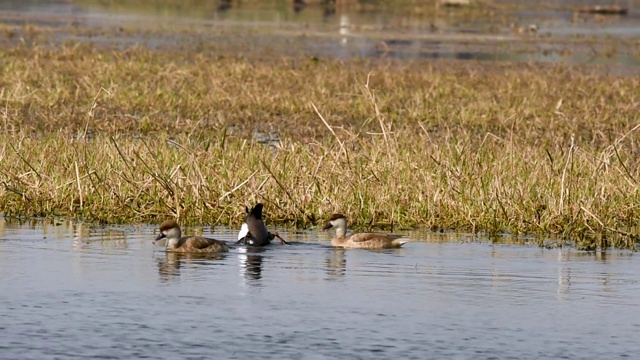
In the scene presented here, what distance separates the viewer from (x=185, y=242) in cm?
1255

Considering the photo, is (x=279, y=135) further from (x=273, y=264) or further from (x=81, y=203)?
(x=273, y=264)

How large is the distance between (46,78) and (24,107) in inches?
106

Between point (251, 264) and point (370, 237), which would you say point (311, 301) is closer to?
point (251, 264)

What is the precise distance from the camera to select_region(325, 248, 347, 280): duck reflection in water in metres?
11.7

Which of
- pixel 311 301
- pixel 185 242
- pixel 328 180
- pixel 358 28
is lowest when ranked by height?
pixel 311 301

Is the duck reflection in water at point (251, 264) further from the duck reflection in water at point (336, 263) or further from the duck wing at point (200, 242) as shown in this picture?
the duck reflection in water at point (336, 263)

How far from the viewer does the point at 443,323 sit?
995cm

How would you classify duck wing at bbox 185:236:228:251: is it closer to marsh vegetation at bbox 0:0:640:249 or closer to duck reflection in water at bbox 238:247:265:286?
duck reflection in water at bbox 238:247:265:286

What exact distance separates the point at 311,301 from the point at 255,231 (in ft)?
7.29

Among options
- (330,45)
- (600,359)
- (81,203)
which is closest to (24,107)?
(81,203)

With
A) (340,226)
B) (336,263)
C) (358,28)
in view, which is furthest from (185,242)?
(358,28)

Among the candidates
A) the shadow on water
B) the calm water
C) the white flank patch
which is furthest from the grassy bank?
the shadow on water

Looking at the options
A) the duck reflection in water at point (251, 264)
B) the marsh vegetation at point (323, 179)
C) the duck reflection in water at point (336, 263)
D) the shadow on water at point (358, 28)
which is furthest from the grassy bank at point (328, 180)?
the shadow on water at point (358, 28)

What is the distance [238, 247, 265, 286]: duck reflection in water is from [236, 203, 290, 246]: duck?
70 millimetres
